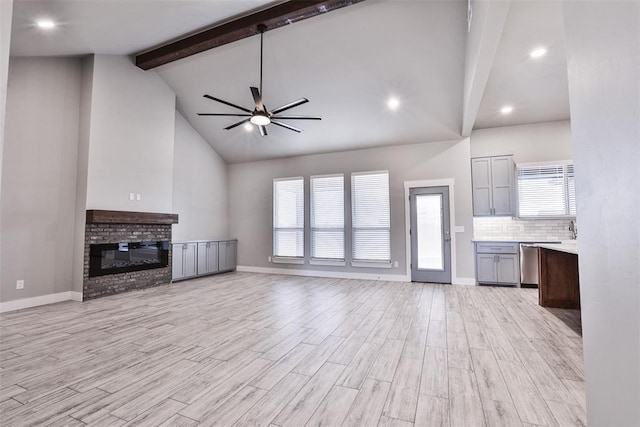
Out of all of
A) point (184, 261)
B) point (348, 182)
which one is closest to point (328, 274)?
point (348, 182)

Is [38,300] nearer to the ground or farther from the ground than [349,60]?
nearer to the ground

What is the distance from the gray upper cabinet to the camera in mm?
5785

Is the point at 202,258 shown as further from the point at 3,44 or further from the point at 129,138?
the point at 3,44

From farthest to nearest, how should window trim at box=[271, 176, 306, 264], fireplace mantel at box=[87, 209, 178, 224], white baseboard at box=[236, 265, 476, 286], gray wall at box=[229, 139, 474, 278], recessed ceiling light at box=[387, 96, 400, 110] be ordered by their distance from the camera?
window trim at box=[271, 176, 306, 264] → gray wall at box=[229, 139, 474, 278] → white baseboard at box=[236, 265, 476, 286] → recessed ceiling light at box=[387, 96, 400, 110] → fireplace mantel at box=[87, 209, 178, 224]

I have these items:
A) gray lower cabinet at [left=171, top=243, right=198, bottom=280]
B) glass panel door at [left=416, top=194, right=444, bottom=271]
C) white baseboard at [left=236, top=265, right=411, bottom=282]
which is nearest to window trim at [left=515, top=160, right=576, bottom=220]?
glass panel door at [left=416, top=194, right=444, bottom=271]

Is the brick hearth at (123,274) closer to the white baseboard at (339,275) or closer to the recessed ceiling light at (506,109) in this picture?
the white baseboard at (339,275)

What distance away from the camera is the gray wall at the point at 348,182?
6.00 meters

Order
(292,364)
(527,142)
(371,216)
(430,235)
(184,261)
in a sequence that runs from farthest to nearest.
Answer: (371,216) < (184,261) < (430,235) < (527,142) < (292,364)

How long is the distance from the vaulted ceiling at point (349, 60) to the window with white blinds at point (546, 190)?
1.01 m

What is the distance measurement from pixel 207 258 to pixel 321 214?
9.38 feet

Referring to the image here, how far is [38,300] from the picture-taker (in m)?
4.45

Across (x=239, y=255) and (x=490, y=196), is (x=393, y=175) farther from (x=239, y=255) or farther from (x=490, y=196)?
(x=239, y=255)

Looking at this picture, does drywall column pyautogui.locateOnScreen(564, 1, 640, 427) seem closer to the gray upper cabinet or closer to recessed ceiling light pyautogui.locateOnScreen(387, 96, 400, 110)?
recessed ceiling light pyautogui.locateOnScreen(387, 96, 400, 110)

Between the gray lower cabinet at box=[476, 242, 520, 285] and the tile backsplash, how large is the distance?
1.34ft
